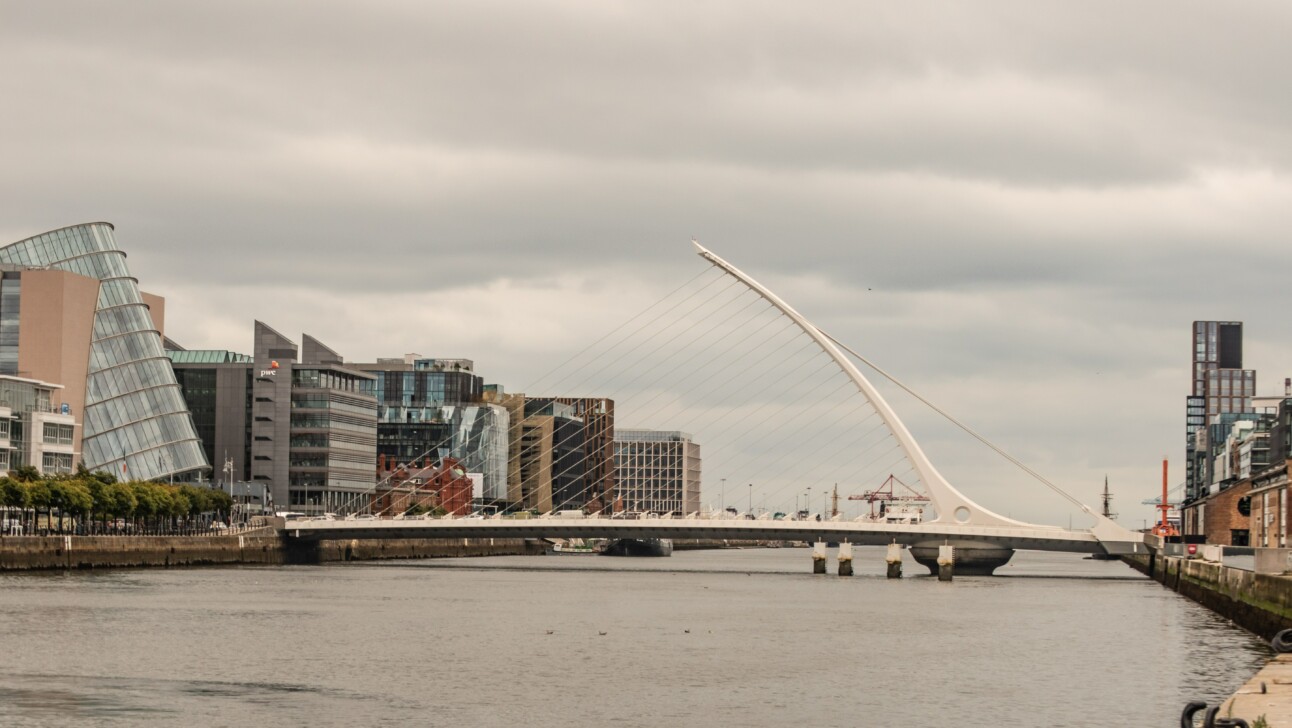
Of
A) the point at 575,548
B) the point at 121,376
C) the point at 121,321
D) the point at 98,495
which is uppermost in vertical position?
the point at 121,321

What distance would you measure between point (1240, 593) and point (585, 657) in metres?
27.7

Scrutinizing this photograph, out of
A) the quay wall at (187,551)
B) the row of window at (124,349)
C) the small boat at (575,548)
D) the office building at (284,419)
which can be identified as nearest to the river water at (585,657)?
the quay wall at (187,551)

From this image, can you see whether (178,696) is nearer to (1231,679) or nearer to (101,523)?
(1231,679)

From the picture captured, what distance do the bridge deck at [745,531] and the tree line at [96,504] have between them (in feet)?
43.7

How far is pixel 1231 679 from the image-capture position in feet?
154

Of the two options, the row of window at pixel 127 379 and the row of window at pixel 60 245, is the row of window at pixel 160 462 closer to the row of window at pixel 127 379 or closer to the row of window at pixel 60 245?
the row of window at pixel 127 379

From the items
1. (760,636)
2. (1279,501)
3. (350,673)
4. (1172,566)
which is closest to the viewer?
(350,673)

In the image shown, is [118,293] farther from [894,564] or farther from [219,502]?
[894,564]

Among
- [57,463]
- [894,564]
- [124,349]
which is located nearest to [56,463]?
[57,463]

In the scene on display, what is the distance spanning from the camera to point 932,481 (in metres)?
115

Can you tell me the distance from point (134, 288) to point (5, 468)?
1704 inches

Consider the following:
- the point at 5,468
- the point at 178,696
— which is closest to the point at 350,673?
the point at 178,696

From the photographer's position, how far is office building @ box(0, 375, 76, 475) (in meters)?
127

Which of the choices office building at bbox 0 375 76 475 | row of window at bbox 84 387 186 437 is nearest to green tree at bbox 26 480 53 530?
office building at bbox 0 375 76 475
